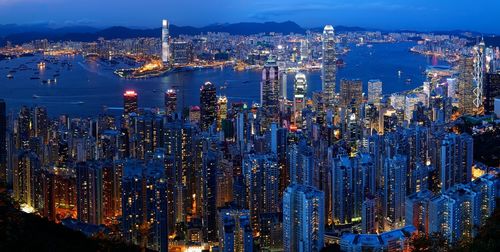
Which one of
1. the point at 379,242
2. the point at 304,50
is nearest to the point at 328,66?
the point at 304,50

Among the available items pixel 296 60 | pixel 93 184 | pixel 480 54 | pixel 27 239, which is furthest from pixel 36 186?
pixel 296 60

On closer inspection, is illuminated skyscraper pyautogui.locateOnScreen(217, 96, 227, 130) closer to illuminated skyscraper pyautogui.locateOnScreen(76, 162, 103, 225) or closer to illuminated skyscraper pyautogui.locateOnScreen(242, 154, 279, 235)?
illuminated skyscraper pyautogui.locateOnScreen(242, 154, 279, 235)

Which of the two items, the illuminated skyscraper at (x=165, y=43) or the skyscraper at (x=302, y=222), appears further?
the illuminated skyscraper at (x=165, y=43)

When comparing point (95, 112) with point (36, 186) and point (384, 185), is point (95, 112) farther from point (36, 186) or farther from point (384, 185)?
point (384, 185)

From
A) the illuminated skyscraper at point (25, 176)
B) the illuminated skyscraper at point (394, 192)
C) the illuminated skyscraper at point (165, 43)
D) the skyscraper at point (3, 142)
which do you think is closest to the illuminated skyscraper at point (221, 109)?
the skyscraper at point (3, 142)

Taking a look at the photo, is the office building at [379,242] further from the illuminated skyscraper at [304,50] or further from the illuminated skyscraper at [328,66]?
the illuminated skyscraper at [304,50]
